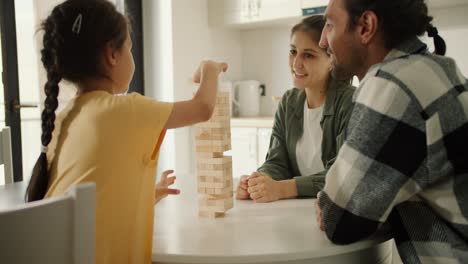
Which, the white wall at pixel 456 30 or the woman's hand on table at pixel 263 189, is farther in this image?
the white wall at pixel 456 30

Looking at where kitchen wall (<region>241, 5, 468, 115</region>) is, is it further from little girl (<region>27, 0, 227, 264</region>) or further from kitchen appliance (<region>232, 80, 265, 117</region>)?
little girl (<region>27, 0, 227, 264</region>)

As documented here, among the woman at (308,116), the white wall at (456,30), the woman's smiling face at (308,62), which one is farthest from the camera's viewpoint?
the white wall at (456,30)

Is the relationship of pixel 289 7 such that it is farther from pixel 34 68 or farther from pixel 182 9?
pixel 34 68

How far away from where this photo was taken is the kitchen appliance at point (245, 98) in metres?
3.96

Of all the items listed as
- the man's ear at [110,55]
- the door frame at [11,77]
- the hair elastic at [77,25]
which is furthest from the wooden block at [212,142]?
the door frame at [11,77]

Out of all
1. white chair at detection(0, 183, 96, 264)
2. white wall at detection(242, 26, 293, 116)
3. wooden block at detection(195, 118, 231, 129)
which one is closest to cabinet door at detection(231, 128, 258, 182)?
white wall at detection(242, 26, 293, 116)

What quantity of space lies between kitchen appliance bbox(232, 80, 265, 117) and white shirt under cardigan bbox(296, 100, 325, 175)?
2.32 metres

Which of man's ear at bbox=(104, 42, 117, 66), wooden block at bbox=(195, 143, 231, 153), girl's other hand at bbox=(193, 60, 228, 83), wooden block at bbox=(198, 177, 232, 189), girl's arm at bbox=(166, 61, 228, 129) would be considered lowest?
wooden block at bbox=(198, 177, 232, 189)

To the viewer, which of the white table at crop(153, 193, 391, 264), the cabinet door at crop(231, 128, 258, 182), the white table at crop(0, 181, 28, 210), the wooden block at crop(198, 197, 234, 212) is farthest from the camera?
the cabinet door at crop(231, 128, 258, 182)

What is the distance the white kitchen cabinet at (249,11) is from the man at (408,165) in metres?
2.58

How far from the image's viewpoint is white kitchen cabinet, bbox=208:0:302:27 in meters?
3.50

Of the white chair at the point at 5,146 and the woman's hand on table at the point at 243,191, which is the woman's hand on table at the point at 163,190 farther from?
the white chair at the point at 5,146

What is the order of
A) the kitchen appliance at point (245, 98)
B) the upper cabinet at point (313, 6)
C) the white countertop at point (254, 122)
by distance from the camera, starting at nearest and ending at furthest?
the upper cabinet at point (313, 6) < the white countertop at point (254, 122) < the kitchen appliance at point (245, 98)

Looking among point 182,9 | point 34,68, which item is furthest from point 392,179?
point 182,9
